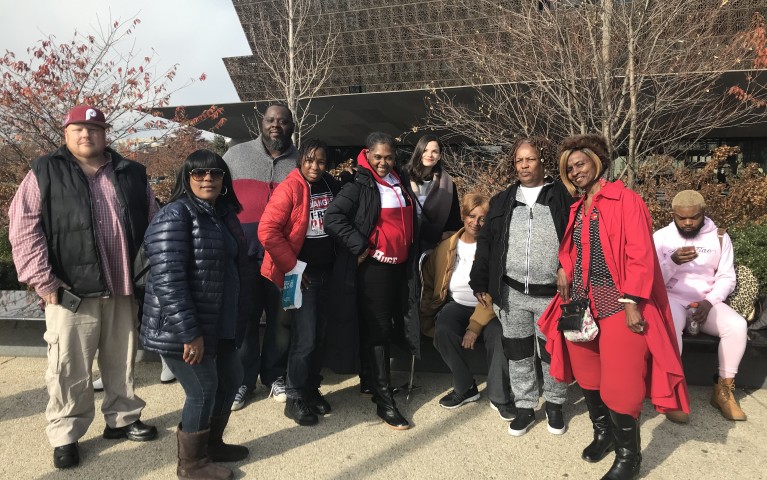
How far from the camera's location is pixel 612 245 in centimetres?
264

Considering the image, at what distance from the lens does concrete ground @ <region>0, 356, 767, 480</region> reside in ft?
9.42

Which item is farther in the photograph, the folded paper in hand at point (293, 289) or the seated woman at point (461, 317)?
the seated woman at point (461, 317)

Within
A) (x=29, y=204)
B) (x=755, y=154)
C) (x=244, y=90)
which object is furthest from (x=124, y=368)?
(x=755, y=154)

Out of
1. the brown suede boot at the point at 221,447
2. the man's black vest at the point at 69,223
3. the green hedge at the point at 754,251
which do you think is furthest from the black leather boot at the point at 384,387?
the green hedge at the point at 754,251

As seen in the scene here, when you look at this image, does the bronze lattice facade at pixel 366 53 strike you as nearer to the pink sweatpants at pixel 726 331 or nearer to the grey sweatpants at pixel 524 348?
the pink sweatpants at pixel 726 331

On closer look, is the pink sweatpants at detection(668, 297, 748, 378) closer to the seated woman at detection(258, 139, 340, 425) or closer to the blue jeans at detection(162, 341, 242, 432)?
the seated woman at detection(258, 139, 340, 425)

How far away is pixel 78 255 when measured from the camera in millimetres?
2910

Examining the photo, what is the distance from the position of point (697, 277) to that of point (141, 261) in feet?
12.3

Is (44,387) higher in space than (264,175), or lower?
lower

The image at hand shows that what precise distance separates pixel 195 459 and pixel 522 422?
199 cm

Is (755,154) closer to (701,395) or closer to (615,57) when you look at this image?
(615,57)

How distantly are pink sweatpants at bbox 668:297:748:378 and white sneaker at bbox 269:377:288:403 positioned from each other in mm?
2850

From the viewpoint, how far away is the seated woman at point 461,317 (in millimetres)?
3571

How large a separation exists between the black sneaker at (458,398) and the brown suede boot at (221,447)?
144 cm
